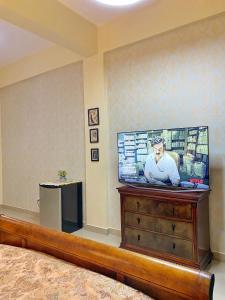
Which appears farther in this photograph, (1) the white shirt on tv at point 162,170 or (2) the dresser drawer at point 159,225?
(1) the white shirt on tv at point 162,170

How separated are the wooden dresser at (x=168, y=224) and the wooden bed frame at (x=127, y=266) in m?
1.46

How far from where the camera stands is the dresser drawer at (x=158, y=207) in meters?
2.48

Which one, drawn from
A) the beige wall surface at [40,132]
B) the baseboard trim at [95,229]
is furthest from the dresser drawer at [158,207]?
the beige wall surface at [40,132]

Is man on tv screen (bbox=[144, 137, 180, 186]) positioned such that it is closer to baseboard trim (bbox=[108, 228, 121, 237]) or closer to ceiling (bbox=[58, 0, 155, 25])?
baseboard trim (bbox=[108, 228, 121, 237])

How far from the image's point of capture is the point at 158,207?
2.66 metres

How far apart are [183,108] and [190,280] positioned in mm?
2311

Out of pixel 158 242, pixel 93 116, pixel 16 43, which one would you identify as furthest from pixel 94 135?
pixel 16 43

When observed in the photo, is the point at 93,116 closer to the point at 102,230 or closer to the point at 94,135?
the point at 94,135

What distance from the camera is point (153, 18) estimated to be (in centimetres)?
308

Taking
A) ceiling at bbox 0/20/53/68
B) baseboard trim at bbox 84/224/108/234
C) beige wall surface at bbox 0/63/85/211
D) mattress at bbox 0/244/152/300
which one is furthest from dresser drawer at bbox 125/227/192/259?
ceiling at bbox 0/20/53/68

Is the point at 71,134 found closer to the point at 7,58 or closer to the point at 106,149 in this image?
the point at 106,149

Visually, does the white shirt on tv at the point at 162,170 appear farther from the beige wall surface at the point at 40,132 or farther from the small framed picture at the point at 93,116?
the beige wall surface at the point at 40,132

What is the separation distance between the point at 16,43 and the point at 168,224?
373cm

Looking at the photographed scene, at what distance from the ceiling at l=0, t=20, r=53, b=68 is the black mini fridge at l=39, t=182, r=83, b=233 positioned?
237 cm
